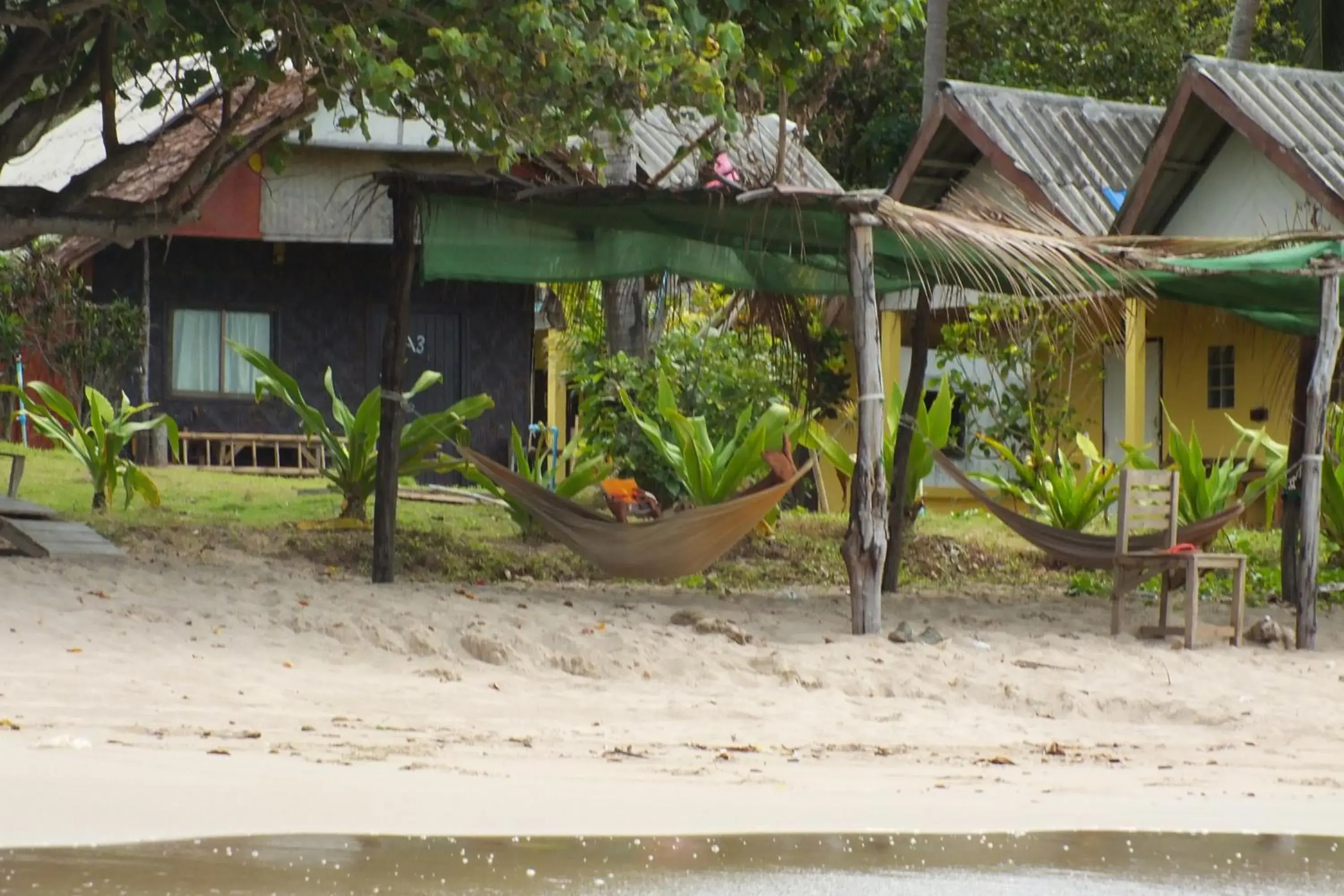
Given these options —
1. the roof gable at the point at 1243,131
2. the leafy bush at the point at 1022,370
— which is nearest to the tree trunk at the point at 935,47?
the leafy bush at the point at 1022,370

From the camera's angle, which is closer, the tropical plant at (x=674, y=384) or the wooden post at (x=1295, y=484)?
the wooden post at (x=1295, y=484)

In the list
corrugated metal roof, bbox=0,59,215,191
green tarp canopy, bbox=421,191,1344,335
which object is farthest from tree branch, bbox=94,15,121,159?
corrugated metal roof, bbox=0,59,215,191

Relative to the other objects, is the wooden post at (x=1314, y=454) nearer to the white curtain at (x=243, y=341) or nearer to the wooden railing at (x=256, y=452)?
the wooden railing at (x=256, y=452)

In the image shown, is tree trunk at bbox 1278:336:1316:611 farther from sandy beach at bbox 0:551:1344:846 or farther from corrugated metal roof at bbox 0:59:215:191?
corrugated metal roof at bbox 0:59:215:191

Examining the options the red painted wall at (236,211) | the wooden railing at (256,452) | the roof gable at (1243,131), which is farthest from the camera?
the wooden railing at (256,452)

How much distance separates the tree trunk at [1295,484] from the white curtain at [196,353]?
33.6 ft

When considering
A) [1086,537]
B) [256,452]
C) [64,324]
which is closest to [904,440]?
[1086,537]

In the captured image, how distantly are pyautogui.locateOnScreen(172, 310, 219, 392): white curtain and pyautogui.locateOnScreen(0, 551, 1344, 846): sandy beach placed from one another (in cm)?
766

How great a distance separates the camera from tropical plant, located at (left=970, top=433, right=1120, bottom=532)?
39.6 feet

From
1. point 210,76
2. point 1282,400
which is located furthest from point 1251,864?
point 1282,400

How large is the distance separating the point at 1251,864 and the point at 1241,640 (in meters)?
4.73

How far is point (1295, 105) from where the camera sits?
1410 centimetres

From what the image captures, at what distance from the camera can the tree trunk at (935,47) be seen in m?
18.5

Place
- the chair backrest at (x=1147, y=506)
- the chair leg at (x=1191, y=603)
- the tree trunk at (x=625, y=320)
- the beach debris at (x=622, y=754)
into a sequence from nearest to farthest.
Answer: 1. the beach debris at (x=622, y=754)
2. the chair leg at (x=1191, y=603)
3. the chair backrest at (x=1147, y=506)
4. the tree trunk at (x=625, y=320)
